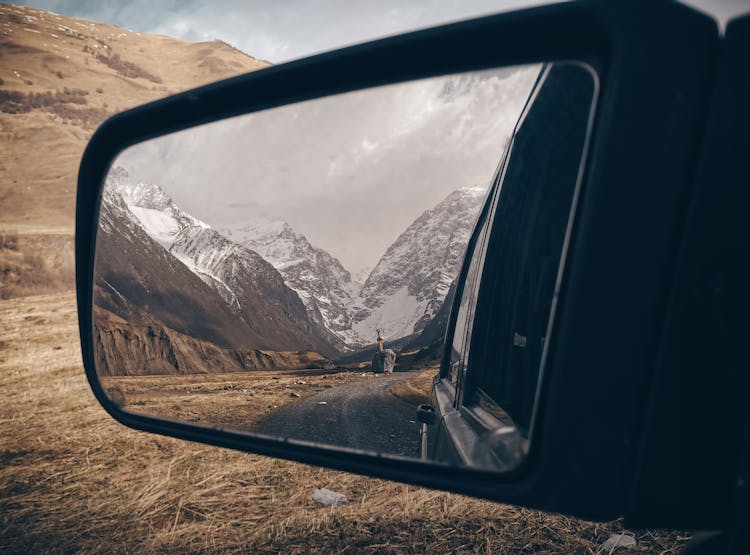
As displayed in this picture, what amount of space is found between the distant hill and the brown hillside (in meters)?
0.13

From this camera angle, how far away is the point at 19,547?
3.01 meters

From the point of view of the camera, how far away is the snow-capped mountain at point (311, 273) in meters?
1.28

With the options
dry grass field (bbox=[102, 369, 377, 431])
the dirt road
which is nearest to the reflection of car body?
the dirt road

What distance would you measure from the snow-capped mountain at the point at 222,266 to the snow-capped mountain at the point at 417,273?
0.57 feet

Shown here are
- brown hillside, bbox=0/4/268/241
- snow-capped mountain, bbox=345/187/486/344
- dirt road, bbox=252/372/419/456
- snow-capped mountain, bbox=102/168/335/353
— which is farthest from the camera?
brown hillside, bbox=0/4/268/241

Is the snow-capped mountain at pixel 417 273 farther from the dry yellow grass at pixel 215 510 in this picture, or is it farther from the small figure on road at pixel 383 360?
the dry yellow grass at pixel 215 510

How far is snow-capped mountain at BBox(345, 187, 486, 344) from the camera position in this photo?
1.11m

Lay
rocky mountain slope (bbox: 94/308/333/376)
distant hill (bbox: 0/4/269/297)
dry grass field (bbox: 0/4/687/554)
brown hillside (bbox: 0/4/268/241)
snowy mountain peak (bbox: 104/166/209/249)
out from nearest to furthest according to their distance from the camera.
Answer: rocky mountain slope (bbox: 94/308/333/376) → snowy mountain peak (bbox: 104/166/209/249) → dry grass field (bbox: 0/4/687/554) → distant hill (bbox: 0/4/269/297) → brown hillside (bbox: 0/4/268/241)

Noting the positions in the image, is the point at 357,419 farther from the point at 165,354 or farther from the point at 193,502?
the point at 193,502

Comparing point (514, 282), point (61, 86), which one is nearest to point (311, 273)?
point (514, 282)

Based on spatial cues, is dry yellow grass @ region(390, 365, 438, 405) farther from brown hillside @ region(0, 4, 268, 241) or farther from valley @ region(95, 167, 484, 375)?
brown hillside @ region(0, 4, 268, 241)

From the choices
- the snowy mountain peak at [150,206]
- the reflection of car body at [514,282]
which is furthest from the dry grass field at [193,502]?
the snowy mountain peak at [150,206]

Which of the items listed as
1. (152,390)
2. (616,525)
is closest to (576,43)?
(152,390)

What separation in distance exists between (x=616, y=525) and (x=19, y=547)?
368cm
